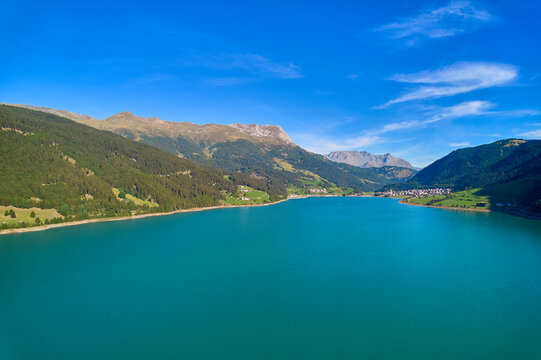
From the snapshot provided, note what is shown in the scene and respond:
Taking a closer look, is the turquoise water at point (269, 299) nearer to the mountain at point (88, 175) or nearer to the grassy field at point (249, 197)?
the mountain at point (88, 175)

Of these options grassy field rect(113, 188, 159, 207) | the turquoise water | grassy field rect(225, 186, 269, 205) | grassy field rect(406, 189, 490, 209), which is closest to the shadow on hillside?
grassy field rect(406, 189, 490, 209)

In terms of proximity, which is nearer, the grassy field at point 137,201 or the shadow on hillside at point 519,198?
the shadow on hillside at point 519,198

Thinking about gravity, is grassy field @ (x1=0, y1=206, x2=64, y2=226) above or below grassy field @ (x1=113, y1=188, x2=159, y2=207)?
below

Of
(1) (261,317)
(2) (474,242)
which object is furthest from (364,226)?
(1) (261,317)

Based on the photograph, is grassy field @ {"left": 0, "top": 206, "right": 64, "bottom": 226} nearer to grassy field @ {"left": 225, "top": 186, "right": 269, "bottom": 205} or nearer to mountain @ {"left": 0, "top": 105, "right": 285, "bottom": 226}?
mountain @ {"left": 0, "top": 105, "right": 285, "bottom": 226}

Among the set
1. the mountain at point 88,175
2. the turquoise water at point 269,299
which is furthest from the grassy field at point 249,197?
the turquoise water at point 269,299

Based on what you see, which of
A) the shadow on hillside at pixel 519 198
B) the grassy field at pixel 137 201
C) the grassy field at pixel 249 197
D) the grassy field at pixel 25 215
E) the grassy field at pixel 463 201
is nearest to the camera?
the grassy field at pixel 25 215

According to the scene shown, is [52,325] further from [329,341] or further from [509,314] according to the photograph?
[509,314]
